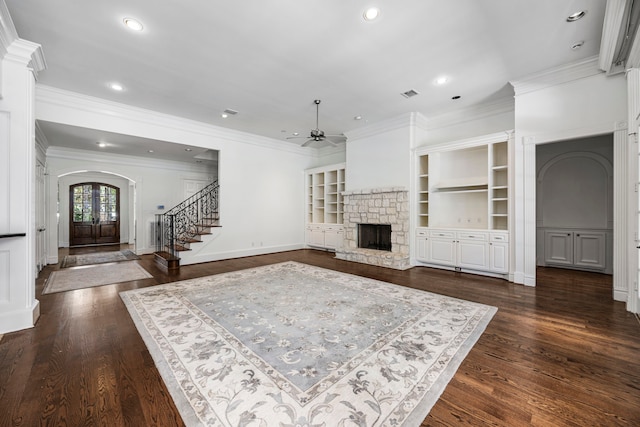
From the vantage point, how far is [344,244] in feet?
24.4

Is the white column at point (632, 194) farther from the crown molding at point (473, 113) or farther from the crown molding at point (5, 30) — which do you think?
the crown molding at point (5, 30)

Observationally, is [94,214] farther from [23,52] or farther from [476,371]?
[476,371]

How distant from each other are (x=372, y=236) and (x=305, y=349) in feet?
16.7

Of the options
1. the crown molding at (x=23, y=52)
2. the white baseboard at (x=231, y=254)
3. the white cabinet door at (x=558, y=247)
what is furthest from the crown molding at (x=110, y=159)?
the white cabinet door at (x=558, y=247)

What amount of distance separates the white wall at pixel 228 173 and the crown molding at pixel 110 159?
11cm

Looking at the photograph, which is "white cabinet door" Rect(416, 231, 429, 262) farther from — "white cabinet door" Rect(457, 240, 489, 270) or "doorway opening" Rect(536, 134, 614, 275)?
"doorway opening" Rect(536, 134, 614, 275)

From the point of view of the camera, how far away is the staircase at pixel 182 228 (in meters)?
6.58

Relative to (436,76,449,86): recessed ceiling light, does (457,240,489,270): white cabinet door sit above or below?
below

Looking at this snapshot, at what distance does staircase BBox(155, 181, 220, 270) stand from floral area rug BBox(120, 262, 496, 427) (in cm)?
237

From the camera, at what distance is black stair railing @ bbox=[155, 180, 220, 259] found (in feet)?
22.4

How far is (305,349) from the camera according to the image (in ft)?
8.26

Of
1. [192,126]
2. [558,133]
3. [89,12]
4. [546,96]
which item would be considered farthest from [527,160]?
[192,126]

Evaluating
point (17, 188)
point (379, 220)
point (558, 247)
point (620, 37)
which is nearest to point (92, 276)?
point (17, 188)

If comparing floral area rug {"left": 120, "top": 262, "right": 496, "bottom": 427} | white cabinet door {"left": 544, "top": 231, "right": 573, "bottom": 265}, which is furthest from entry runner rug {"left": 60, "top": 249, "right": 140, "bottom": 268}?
white cabinet door {"left": 544, "top": 231, "right": 573, "bottom": 265}
